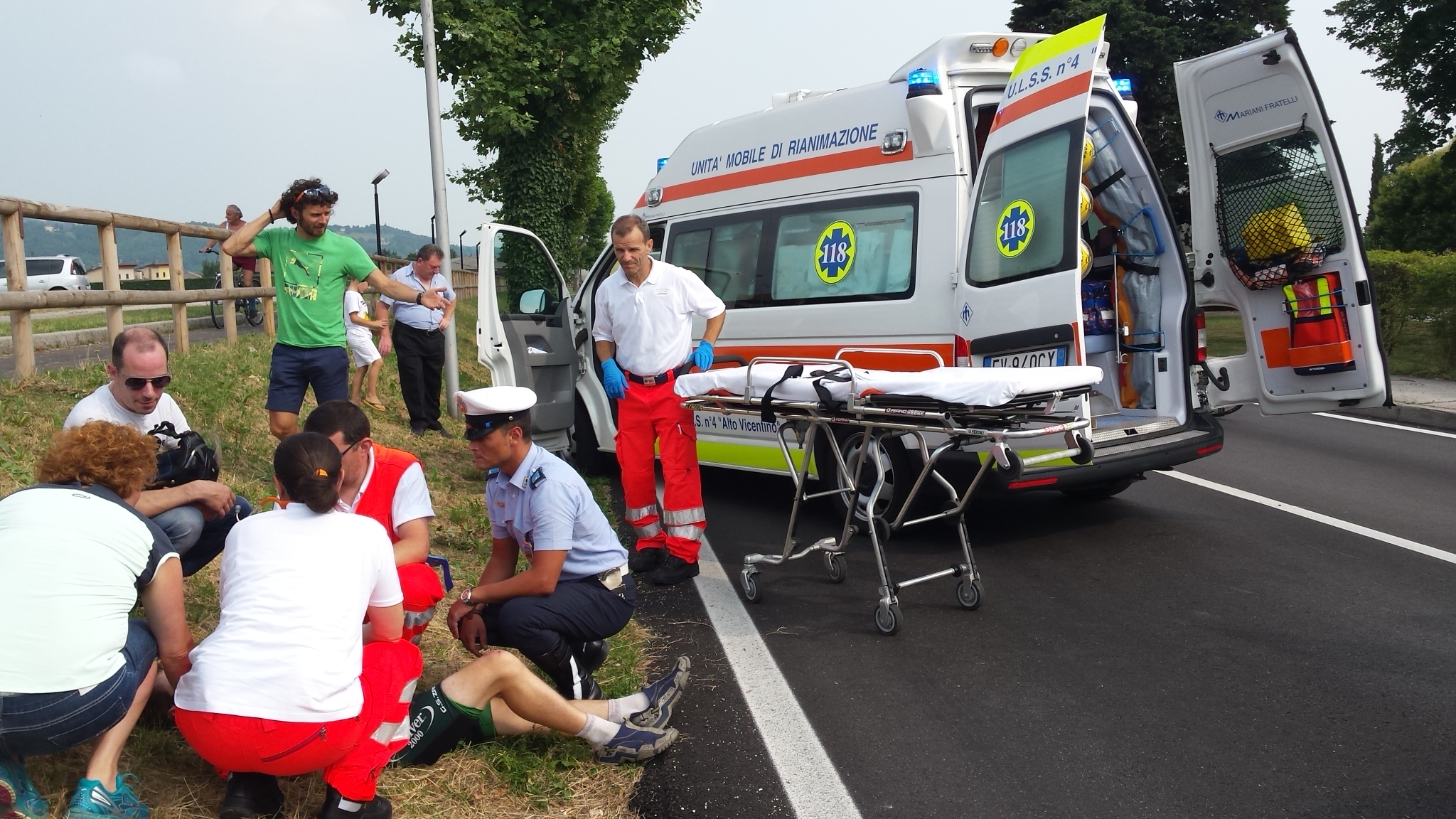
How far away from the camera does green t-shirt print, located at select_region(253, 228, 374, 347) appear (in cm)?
594

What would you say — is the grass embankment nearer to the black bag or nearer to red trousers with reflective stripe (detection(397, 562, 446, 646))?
red trousers with reflective stripe (detection(397, 562, 446, 646))

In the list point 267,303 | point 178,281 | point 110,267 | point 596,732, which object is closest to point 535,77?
point 267,303

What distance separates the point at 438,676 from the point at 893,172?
3.93 metres

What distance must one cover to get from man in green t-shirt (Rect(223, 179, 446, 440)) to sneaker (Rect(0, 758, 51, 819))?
310 cm

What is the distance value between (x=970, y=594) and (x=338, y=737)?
309 centimetres

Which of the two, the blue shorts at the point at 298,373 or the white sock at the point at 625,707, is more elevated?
the blue shorts at the point at 298,373

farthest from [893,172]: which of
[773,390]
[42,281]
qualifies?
[42,281]

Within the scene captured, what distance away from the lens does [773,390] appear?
17.1ft

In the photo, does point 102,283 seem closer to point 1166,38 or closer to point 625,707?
point 625,707

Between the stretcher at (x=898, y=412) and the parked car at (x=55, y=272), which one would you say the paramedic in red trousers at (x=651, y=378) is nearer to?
the stretcher at (x=898, y=412)

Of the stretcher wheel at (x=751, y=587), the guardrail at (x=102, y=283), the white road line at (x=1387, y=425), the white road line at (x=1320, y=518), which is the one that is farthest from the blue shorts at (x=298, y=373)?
the white road line at (x=1387, y=425)

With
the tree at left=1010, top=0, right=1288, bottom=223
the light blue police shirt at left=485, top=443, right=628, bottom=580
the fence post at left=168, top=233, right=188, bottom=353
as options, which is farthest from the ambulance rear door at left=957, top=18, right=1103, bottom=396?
the tree at left=1010, top=0, right=1288, bottom=223

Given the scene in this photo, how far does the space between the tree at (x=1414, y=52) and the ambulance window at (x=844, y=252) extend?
53.6 ft

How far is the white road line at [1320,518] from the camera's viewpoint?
19.2 ft
